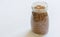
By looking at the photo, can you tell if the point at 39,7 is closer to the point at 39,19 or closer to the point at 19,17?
the point at 39,19

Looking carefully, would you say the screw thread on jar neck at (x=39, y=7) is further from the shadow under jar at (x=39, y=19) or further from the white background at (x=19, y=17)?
the white background at (x=19, y=17)

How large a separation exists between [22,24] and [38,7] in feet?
0.54

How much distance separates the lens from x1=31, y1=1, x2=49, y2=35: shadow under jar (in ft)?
2.30

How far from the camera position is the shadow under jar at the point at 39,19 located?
2.30ft

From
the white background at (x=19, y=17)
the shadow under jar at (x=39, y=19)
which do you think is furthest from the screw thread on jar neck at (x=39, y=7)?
the white background at (x=19, y=17)

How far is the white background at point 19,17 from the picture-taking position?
0.78 meters

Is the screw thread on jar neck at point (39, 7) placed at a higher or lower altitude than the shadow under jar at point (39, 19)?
higher

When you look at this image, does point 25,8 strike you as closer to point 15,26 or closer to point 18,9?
point 18,9

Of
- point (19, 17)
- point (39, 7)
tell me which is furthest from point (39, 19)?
point (19, 17)

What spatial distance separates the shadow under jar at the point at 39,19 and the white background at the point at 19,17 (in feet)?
0.19

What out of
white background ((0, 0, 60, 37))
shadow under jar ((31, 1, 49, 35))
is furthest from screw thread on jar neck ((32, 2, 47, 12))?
white background ((0, 0, 60, 37))

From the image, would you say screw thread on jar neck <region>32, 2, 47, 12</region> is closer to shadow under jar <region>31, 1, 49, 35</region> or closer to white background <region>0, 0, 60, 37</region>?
shadow under jar <region>31, 1, 49, 35</region>

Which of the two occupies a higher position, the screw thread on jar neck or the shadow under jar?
the screw thread on jar neck

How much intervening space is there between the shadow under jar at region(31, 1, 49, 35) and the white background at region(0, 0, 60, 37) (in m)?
0.06
